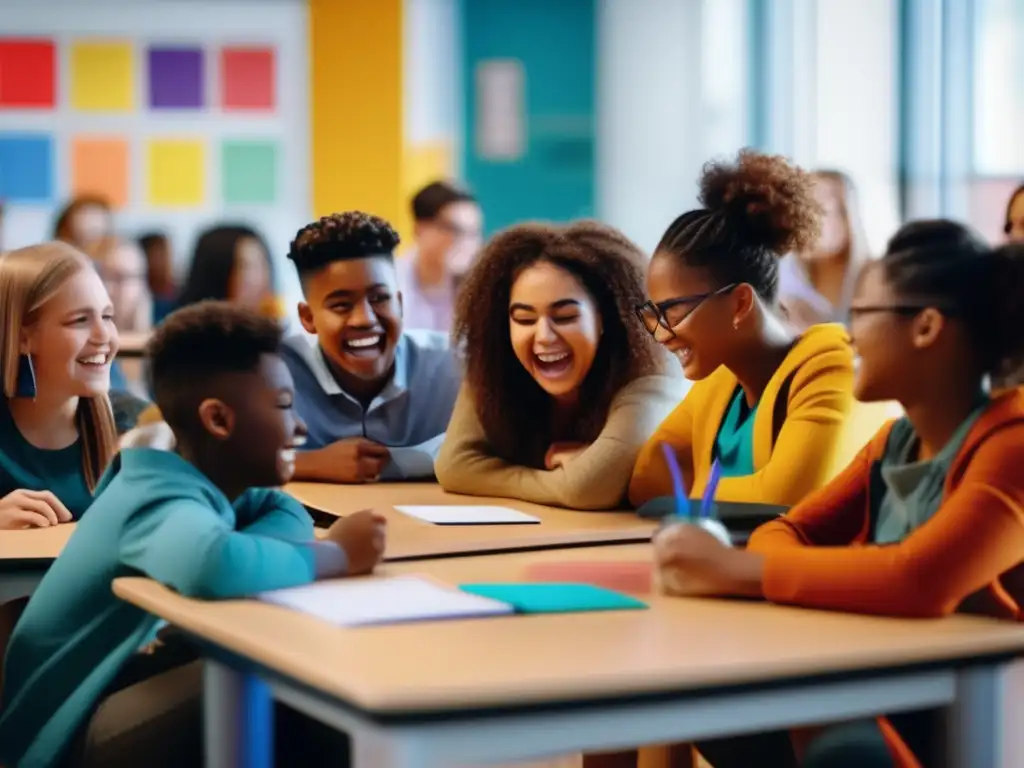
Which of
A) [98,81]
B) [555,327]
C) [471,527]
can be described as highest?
[98,81]

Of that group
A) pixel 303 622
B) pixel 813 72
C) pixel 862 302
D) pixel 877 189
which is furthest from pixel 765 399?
pixel 813 72

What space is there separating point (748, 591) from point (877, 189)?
19.0 ft

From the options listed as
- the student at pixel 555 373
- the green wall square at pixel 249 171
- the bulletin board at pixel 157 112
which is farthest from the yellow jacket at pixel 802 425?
the green wall square at pixel 249 171

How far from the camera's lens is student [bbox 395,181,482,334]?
22.6ft

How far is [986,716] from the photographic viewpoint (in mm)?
1881

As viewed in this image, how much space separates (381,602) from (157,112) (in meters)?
7.53

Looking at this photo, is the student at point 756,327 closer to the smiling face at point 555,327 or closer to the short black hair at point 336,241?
the smiling face at point 555,327

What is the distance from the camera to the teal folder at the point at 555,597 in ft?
6.64

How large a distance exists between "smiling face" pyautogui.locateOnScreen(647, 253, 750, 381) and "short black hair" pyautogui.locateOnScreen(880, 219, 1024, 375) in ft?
2.45

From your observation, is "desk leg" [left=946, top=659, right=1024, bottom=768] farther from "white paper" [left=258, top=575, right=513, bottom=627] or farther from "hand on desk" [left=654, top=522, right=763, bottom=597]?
"white paper" [left=258, top=575, right=513, bottom=627]

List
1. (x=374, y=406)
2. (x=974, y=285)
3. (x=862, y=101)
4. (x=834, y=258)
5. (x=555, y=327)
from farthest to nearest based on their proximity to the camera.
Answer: (x=862, y=101) → (x=834, y=258) → (x=374, y=406) → (x=555, y=327) → (x=974, y=285)

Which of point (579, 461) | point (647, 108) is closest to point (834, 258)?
point (579, 461)

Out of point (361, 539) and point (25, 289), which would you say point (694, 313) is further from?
point (25, 289)

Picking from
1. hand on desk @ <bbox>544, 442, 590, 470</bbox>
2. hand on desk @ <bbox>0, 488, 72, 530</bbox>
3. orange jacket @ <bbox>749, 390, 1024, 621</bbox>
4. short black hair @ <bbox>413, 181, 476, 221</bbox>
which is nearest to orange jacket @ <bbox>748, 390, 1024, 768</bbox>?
orange jacket @ <bbox>749, 390, 1024, 621</bbox>
